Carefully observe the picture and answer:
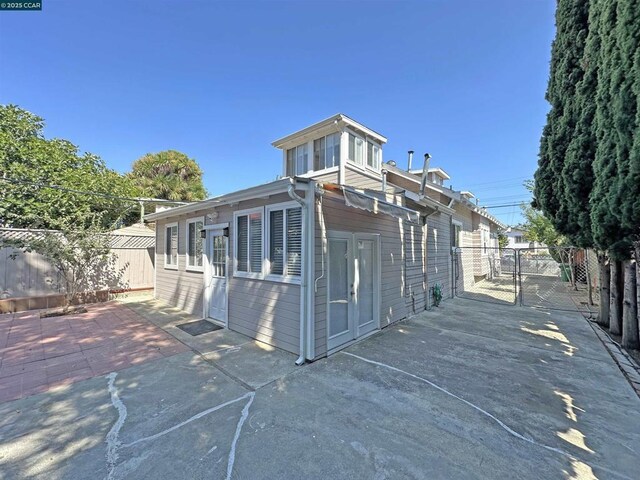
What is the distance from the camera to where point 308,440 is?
263 centimetres

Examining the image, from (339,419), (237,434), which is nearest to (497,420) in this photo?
(339,419)

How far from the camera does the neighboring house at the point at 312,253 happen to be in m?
4.55

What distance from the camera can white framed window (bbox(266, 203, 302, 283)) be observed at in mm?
4668

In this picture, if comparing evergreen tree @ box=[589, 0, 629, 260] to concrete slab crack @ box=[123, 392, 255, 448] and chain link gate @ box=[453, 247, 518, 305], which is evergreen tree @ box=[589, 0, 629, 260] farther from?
concrete slab crack @ box=[123, 392, 255, 448]

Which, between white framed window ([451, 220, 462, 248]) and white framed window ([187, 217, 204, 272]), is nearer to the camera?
white framed window ([187, 217, 204, 272])

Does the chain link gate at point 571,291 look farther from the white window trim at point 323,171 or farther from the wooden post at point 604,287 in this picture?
the white window trim at point 323,171

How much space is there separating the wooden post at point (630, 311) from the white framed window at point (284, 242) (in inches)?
252

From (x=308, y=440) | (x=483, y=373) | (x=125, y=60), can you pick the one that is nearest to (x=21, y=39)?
(x=125, y=60)

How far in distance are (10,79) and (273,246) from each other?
1172 cm

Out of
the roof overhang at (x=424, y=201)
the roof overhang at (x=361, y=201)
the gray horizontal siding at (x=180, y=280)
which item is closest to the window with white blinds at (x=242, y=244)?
the gray horizontal siding at (x=180, y=280)

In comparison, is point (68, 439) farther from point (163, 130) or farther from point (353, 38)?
point (163, 130)

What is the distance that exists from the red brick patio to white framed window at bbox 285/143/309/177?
Result: 6.86m

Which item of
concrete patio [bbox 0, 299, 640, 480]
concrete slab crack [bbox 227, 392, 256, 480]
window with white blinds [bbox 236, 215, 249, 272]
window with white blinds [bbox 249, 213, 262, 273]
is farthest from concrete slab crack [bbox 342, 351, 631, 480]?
window with white blinds [bbox 236, 215, 249, 272]

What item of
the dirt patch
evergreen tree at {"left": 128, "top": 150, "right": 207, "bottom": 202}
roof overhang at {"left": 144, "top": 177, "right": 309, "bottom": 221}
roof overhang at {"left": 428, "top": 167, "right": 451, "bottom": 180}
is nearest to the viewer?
roof overhang at {"left": 144, "top": 177, "right": 309, "bottom": 221}
